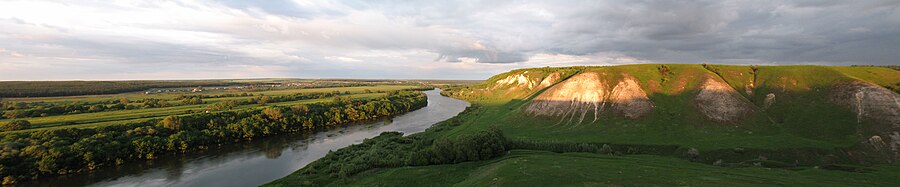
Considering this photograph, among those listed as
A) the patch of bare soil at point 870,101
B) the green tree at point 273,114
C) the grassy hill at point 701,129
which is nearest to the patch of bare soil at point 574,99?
the grassy hill at point 701,129

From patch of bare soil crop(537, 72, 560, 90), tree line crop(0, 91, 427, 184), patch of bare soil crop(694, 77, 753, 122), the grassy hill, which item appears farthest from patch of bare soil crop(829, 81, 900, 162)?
tree line crop(0, 91, 427, 184)

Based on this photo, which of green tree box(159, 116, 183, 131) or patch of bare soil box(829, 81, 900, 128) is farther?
Result: green tree box(159, 116, 183, 131)

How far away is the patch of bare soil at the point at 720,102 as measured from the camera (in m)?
65.4

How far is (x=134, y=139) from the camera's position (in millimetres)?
69250

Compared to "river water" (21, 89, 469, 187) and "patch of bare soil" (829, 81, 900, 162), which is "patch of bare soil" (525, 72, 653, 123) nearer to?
"patch of bare soil" (829, 81, 900, 162)

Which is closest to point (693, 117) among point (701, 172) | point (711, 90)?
point (711, 90)

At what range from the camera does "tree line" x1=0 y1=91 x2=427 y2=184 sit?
55.1 metres

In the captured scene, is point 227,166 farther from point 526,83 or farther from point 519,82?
point 519,82

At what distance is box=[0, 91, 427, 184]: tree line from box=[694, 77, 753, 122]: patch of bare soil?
99.5 m

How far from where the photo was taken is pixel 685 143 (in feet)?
186

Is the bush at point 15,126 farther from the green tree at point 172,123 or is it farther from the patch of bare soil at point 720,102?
the patch of bare soil at point 720,102

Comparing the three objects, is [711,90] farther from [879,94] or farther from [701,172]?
[701,172]

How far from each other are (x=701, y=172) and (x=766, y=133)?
3399cm

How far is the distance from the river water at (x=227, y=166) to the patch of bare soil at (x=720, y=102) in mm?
76836
